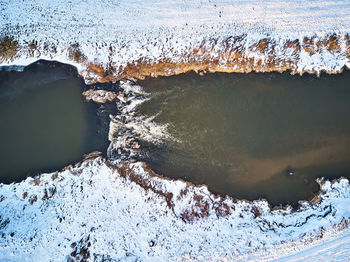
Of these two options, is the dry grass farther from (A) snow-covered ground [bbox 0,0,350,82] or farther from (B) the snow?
(B) the snow

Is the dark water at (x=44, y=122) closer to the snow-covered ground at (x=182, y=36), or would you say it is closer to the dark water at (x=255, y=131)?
the snow-covered ground at (x=182, y=36)

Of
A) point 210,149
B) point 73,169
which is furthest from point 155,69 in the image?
point 73,169

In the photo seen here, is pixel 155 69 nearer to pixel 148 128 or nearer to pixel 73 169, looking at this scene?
pixel 148 128

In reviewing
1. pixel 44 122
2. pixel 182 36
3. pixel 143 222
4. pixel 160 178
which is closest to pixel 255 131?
pixel 160 178

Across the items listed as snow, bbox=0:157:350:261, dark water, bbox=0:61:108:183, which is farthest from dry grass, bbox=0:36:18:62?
snow, bbox=0:157:350:261

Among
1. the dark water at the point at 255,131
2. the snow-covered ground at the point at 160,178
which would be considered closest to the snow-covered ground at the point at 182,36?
the snow-covered ground at the point at 160,178

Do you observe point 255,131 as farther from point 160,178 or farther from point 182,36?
point 182,36
